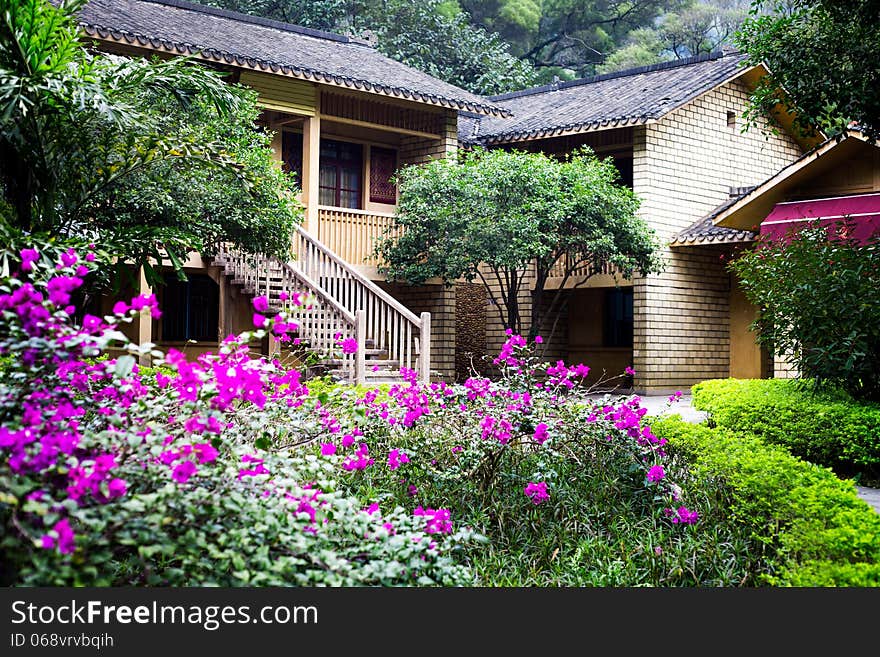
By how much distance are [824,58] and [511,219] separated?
7.25 meters

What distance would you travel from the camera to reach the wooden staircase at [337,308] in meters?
14.0

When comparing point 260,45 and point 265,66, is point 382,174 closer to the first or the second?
point 260,45

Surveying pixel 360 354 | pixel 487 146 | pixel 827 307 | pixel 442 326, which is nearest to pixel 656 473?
pixel 827 307

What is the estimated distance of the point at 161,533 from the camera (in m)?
3.57

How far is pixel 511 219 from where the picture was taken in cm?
1680

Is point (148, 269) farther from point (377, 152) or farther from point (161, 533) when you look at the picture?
point (377, 152)

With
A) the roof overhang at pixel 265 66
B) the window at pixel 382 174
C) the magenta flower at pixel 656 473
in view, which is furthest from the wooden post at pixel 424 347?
the magenta flower at pixel 656 473

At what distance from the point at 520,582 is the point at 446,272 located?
12389mm

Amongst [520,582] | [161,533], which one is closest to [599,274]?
[520,582]

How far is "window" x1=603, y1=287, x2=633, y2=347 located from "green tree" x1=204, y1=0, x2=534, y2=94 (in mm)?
13271

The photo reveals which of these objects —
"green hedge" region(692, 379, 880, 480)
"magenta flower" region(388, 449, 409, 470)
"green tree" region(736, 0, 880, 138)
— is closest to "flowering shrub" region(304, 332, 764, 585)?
"magenta flower" region(388, 449, 409, 470)

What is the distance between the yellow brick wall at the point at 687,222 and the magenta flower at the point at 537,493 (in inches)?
520

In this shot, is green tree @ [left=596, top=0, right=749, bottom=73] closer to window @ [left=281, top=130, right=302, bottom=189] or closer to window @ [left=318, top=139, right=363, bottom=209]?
window @ [left=318, top=139, right=363, bottom=209]

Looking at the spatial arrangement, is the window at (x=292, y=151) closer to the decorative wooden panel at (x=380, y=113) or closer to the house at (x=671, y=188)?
the decorative wooden panel at (x=380, y=113)
